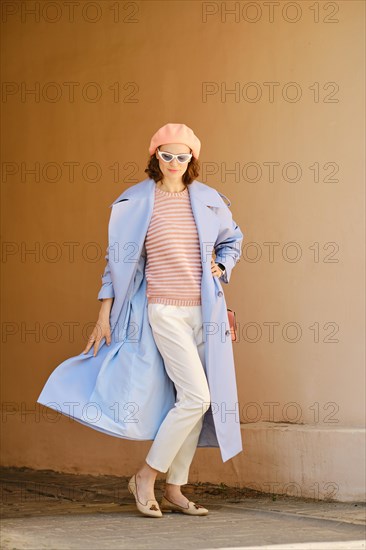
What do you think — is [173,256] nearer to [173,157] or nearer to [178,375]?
Answer: [173,157]

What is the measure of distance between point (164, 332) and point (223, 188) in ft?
5.24

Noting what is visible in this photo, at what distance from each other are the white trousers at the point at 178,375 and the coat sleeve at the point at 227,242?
0.35m

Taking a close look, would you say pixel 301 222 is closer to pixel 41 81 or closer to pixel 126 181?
pixel 126 181

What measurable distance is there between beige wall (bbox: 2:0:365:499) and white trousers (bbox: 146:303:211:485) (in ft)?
3.73

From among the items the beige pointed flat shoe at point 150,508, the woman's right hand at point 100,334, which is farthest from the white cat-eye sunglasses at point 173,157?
the beige pointed flat shoe at point 150,508

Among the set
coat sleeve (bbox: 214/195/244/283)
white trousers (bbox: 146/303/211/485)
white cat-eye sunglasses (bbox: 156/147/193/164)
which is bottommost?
white trousers (bbox: 146/303/211/485)

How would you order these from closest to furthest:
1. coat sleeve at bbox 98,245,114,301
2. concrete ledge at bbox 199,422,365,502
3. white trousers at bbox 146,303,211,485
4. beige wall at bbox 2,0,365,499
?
white trousers at bbox 146,303,211,485, coat sleeve at bbox 98,245,114,301, concrete ledge at bbox 199,422,365,502, beige wall at bbox 2,0,365,499

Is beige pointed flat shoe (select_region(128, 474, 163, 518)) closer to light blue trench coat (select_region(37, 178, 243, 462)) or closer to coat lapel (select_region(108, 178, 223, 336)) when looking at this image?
light blue trench coat (select_region(37, 178, 243, 462))

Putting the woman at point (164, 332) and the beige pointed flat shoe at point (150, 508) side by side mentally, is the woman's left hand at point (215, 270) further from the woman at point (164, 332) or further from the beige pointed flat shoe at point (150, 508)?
the beige pointed flat shoe at point (150, 508)

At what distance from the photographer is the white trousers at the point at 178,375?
17.5ft

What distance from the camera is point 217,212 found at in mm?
5621

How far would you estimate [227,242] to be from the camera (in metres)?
5.78

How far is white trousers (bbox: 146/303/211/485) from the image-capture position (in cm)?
535

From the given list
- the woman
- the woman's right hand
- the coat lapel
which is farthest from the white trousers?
the woman's right hand
